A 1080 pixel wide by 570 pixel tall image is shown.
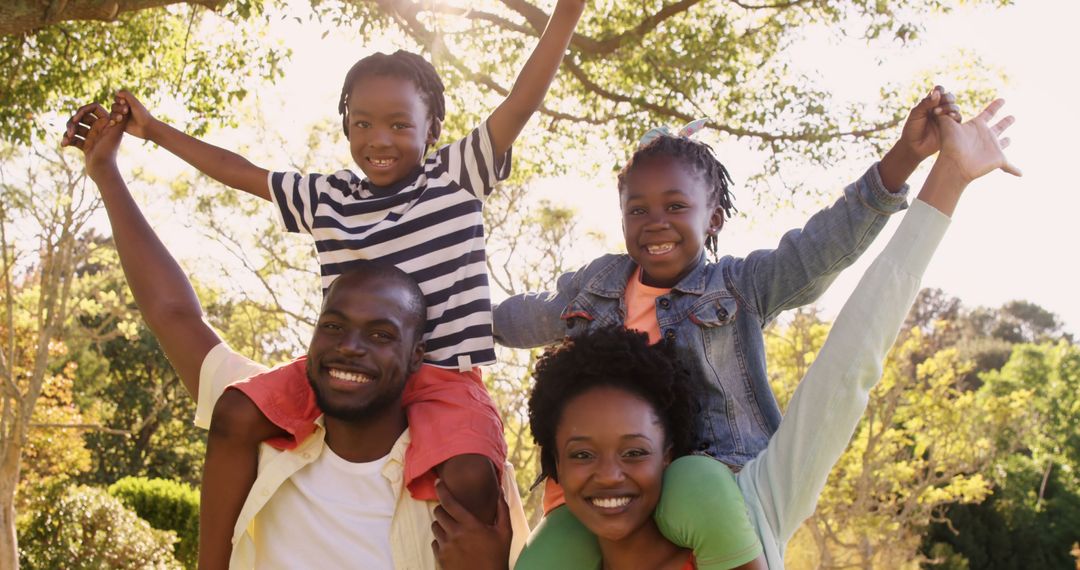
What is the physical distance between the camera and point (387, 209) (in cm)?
288

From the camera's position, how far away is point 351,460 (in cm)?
264

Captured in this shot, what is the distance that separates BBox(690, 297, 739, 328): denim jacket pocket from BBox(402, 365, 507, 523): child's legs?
611mm

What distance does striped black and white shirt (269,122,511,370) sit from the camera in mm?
2773

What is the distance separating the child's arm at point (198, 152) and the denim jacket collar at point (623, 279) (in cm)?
110

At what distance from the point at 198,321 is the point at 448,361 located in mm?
807

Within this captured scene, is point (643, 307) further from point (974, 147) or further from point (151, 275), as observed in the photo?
point (151, 275)

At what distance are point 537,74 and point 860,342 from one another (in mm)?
1138

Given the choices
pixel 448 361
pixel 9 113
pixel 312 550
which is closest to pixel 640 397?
pixel 448 361

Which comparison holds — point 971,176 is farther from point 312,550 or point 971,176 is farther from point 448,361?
point 312,550

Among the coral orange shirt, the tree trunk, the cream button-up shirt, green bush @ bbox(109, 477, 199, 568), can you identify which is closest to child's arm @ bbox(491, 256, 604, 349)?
the coral orange shirt

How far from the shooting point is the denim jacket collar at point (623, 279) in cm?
271

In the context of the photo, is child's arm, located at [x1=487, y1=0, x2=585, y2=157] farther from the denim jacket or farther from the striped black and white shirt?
the denim jacket

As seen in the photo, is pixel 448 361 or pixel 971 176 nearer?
pixel 971 176

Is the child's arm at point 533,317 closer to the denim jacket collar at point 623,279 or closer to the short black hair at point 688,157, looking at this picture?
the denim jacket collar at point 623,279
